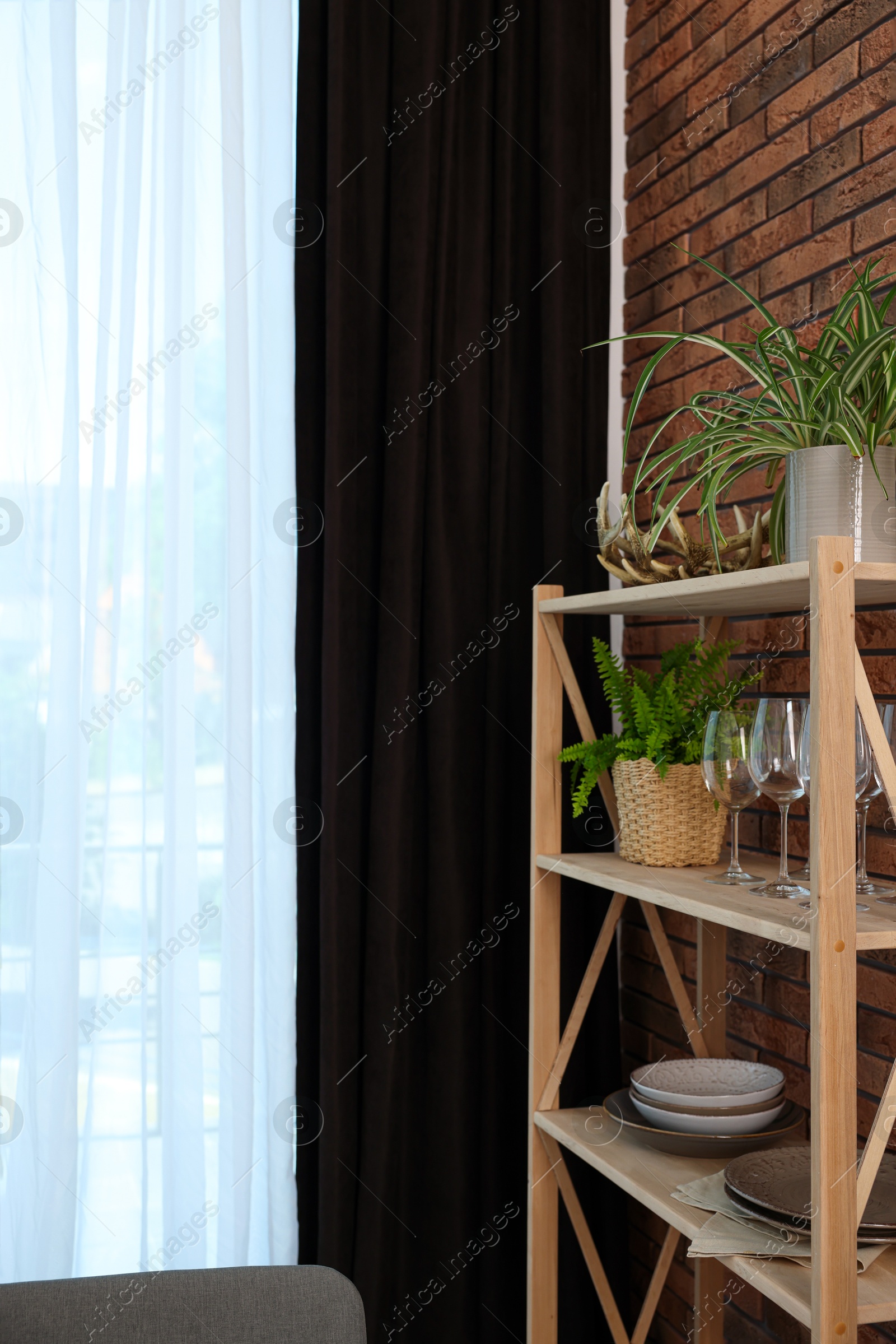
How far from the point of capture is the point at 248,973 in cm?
181

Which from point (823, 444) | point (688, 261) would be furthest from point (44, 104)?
point (823, 444)

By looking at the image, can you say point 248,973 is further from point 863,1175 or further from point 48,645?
point 863,1175

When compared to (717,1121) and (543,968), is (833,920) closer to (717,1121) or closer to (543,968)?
(717,1121)

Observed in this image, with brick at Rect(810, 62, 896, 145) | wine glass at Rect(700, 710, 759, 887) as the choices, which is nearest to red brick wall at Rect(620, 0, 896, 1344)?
brick at Rect(810, 62, 896, 145)

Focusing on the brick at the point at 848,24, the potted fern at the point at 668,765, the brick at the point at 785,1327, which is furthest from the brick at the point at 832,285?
the brick at the point at 785,1327

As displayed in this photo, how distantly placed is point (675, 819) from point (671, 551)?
0.36 meters

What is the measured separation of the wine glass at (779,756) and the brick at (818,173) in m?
0.74

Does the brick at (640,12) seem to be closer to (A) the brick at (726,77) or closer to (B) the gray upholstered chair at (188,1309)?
(A) the brick at (726,77)

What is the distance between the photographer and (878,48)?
4.60 ft

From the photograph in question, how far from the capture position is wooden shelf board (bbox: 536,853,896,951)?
41.4 inches

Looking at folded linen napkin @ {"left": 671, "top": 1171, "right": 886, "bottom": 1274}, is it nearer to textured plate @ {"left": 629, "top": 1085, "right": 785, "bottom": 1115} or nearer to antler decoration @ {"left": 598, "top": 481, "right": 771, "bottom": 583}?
textured plate @ {"left": 629, "top": 1085, "right": 785, "bottom": 1115}

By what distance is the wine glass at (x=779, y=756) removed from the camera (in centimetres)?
121

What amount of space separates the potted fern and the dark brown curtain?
0.41 meters

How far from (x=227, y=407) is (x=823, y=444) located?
1.03 metres
